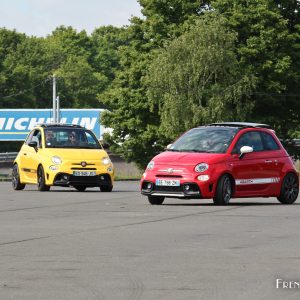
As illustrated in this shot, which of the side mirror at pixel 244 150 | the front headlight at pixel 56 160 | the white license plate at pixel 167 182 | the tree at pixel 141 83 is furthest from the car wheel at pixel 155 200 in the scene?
the tree at pixel 141 83

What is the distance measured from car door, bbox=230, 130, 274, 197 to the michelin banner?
7950 cm

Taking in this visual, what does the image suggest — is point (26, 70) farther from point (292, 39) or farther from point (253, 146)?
point (253, 146)

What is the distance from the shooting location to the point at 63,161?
95.7 feet

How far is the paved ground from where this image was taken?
9.70 meters

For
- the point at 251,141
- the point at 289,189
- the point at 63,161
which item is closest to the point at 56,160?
the point at 63,161

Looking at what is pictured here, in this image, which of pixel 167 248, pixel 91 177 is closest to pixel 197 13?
pixel 91 177

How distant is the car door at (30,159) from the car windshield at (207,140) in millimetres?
7067

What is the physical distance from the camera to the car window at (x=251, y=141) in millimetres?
23483

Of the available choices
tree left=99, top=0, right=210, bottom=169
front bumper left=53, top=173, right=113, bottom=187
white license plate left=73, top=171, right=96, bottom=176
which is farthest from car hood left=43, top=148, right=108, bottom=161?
tree left=99, top=0, right=210, bottom=169

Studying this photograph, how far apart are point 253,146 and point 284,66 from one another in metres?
46.8

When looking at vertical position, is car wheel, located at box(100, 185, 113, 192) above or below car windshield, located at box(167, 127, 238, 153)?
below

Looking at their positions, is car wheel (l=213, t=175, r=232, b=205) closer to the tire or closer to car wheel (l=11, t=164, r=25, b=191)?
the tire

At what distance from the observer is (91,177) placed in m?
29.2

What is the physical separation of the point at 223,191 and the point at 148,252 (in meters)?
9.78
